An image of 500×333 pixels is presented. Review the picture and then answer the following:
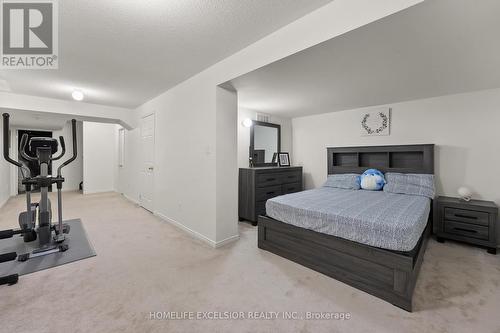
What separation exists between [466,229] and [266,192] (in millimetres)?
2765

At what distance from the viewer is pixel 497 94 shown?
117 inches

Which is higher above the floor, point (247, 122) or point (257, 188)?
point (247, 122)

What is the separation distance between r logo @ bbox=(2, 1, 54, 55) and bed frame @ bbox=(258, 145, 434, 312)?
2.87 metres

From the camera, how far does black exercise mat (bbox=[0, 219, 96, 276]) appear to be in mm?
2270

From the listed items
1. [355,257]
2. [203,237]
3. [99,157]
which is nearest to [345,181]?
[355,257]

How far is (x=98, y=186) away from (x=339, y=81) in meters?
7.56

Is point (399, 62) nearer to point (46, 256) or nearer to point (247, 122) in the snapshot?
point (247, 122)

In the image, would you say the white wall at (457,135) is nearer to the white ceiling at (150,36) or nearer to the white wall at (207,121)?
the white wall at (207,121)

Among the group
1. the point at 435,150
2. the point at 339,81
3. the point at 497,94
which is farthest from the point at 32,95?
the point at 497,94

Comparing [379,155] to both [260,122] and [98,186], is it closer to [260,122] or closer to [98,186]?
[260,122]

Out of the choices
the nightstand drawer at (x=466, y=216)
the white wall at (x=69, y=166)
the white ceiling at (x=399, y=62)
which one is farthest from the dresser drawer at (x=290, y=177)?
the white wall at (x=69, y=166)

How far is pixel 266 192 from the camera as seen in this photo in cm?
395

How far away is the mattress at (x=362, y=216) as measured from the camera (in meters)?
1.85

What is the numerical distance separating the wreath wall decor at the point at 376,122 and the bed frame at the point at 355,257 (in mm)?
604
